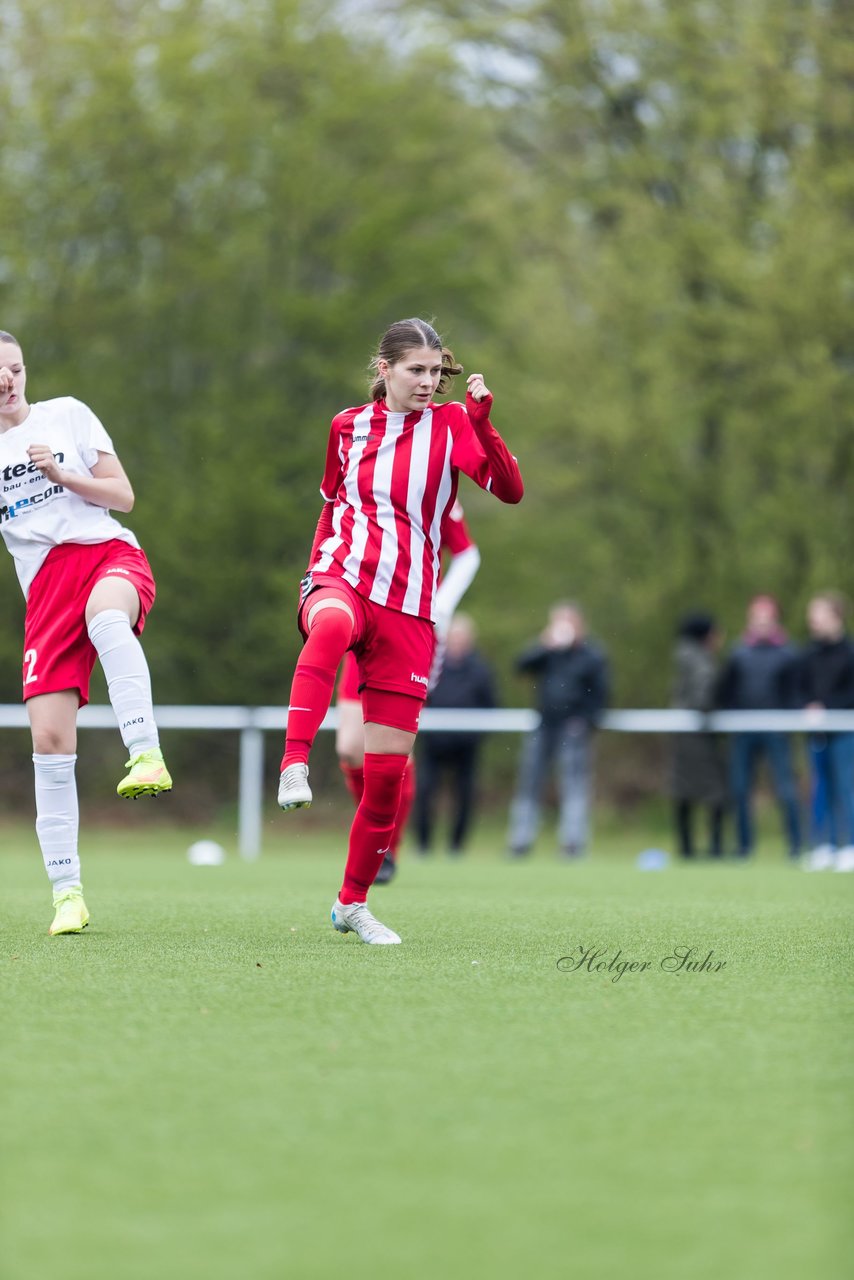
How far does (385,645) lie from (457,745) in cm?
890

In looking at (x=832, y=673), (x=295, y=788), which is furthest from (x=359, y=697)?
(x=832, y=673)

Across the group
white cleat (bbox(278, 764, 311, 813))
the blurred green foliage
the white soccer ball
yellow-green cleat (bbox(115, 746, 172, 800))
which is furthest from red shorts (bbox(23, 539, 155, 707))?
the blurred green foliage

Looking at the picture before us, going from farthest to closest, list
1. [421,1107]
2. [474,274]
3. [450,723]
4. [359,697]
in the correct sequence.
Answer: [474,274] → [450,723] → [359,697] → [421,1107]

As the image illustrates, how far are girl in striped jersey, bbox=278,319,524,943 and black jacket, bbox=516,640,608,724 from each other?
28.2ft

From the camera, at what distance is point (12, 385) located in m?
5.73

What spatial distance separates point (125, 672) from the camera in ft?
18.4

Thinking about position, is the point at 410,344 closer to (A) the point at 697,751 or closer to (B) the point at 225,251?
(A) the point at 697,751

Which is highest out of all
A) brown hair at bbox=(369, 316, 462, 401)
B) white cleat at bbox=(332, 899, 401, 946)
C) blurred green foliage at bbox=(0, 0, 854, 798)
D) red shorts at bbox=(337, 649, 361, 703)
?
blurred green foliage at bbox=(0, 0, 854, 798)

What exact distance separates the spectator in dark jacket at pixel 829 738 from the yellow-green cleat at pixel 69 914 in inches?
311

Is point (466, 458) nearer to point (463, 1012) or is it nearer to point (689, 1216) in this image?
point (463, 1012)

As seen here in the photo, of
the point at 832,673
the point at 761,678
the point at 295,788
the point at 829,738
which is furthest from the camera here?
the point at 761,678

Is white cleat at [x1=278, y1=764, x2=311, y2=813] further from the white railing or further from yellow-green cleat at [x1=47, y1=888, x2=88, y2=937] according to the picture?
the white railing

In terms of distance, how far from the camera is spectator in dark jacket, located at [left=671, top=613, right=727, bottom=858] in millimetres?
14453

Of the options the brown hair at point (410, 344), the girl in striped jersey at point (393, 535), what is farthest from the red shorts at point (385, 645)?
the brown hair at point (410, 344)
